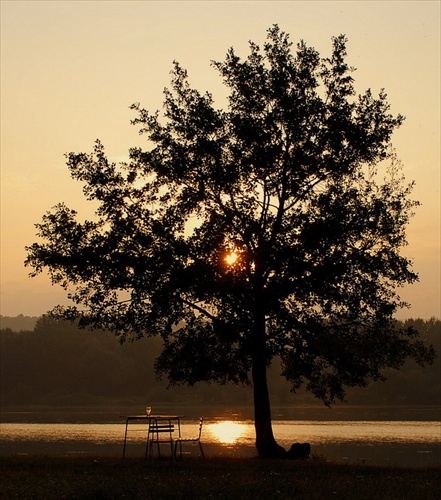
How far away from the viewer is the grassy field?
779 inches

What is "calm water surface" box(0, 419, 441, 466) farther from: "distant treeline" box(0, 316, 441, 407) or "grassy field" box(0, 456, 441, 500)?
"distant treeline" box(0, 316, 441, 407)

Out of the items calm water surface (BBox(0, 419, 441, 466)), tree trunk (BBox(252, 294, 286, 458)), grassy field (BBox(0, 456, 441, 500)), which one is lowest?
calm water surface (BBox(0, 419, 441, 466))

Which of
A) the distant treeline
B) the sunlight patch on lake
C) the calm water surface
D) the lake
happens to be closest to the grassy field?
the lake

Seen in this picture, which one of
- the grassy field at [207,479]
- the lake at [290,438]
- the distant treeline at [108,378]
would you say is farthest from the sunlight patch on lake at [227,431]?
the distant treeline at [108,378]

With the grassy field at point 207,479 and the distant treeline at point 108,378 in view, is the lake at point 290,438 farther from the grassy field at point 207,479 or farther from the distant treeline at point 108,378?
the distant treeline at point 108,378

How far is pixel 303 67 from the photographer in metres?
31.5

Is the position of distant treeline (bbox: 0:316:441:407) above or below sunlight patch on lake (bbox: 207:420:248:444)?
above

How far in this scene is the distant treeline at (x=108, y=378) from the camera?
119 metres

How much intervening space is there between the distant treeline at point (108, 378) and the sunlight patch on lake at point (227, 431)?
147ft

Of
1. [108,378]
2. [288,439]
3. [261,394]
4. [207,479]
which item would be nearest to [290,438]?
[288,439]

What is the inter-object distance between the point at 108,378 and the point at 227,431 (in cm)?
7212

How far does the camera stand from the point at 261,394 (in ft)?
99.4

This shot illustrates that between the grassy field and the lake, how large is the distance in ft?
27.3

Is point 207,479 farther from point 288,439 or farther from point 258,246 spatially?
point 288,439
